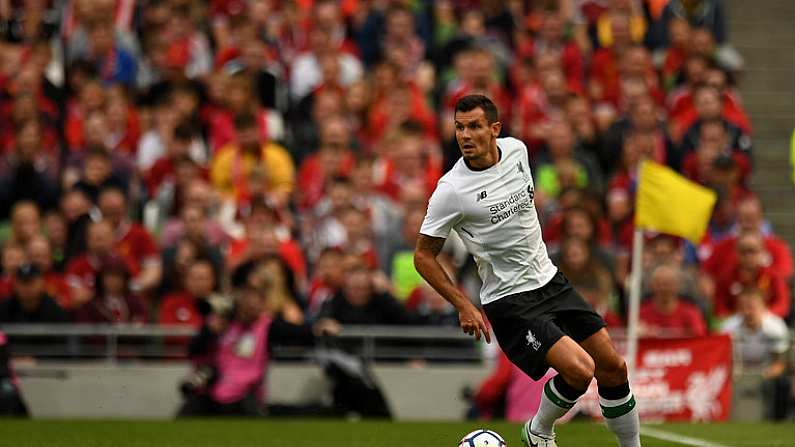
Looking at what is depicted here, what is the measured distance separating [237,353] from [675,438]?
14.9 ft

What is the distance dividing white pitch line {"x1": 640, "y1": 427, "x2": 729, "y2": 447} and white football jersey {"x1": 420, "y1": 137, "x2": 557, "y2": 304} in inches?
112

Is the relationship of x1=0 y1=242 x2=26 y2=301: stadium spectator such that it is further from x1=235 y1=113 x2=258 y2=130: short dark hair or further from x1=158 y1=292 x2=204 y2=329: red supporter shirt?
x1=235 y1=113 x2=258 y2=130: short dark hair

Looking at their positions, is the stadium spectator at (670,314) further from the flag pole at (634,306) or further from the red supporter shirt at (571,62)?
the red supporter shirt at (571,62)

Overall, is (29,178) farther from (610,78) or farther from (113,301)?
(610,78)

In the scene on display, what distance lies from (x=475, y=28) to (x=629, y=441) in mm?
10340

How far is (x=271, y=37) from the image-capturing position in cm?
2034

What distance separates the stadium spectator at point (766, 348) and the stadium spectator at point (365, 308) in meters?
3.22

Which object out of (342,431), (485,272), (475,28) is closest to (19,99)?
(475,28)

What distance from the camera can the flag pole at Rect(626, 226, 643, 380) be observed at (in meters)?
15.4

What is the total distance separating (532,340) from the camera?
10.3 meters

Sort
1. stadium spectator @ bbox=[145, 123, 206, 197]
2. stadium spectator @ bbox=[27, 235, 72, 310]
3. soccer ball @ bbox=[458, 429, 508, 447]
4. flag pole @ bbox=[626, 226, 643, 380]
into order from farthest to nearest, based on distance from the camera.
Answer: stadium spectator @ bbox=[145, 123, 206, 197], stadium spectator @ bbox=[27, 235, 72, 310], flag pole @ bbox=[626, 226, 643, 380], soccer ball @ bbox=[458, 429, 508, 447]

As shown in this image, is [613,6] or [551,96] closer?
[551,96]

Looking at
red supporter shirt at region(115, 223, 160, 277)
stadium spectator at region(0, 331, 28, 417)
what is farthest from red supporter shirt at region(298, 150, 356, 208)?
stadium spectator at region(0, 331, 28, 417)

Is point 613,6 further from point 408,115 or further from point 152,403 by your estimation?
point 152,403
